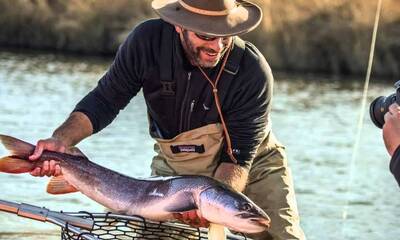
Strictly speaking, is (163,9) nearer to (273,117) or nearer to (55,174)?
(55,174)

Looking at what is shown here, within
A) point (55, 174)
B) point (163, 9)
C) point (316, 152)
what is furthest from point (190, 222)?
point (316, 152)

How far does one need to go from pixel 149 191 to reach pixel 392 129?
142 cm

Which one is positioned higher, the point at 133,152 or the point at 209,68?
the point at 209,68

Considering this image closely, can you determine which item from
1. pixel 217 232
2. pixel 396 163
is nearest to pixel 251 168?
pixel 217 232

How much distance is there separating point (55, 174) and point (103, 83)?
2.38ft

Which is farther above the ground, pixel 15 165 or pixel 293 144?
pixel 15 165

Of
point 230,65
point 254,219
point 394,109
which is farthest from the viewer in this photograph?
point 230,65

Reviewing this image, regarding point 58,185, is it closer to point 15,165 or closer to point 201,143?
point 15,165

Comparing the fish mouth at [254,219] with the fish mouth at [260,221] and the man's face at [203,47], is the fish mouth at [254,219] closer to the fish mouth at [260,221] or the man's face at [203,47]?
the fish mouth at [260,221]

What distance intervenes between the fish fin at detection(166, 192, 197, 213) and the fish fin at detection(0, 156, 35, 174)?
571mm

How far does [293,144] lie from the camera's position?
13.1 meters

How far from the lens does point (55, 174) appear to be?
15.3 feet

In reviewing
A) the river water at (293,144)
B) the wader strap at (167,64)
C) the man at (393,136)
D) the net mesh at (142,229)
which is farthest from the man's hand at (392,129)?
the river water at (293,144)

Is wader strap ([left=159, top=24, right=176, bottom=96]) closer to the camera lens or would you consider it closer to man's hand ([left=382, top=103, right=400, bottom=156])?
the camera lens
